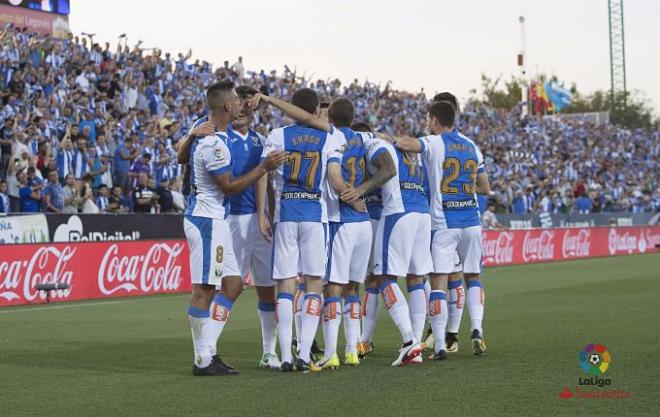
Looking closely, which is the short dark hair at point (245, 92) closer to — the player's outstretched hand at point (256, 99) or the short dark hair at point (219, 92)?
the player's outstretched hand at point (256, 99)

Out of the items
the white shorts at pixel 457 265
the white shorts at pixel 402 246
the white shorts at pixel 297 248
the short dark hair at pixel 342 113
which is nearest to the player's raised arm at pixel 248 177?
the white shorts at pixel 297 248

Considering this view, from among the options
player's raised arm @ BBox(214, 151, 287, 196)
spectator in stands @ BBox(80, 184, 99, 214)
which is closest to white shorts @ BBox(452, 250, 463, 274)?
player's raised arm @ BBox(214, 151, 287, 196)

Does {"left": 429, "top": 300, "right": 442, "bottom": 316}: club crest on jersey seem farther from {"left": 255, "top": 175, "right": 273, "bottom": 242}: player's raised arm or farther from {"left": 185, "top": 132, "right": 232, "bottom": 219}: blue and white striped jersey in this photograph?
{"left": 185, "top": 132, "right": 232, "bottom": 219}: blue and white striped jersey

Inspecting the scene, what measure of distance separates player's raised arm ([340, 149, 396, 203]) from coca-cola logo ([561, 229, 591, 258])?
98.2ft

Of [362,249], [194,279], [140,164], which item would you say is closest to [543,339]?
[362,249]

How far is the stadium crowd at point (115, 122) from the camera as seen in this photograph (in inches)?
859

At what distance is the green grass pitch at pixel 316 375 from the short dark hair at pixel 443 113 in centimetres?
243

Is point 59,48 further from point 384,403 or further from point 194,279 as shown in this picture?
point 384,403

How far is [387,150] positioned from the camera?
1021cm

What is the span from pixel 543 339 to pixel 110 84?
1800 centimetres

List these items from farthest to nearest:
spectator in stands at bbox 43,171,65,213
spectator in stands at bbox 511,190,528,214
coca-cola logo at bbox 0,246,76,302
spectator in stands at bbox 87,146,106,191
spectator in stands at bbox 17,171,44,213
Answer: spectator in stands at bbox 511,190,528,214 → spectator in stands at bbox 87,146,106,191 → spectator in stands at bbox 43,171,65,213 → spectator in stands at bbox 17,171,44,213 → coca-cola logo at bbox 0,246,76,302

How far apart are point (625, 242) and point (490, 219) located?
11.9 metres

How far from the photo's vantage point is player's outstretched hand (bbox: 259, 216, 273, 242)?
9828 millimetres

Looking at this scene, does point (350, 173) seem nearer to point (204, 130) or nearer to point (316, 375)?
point (204, 130)
